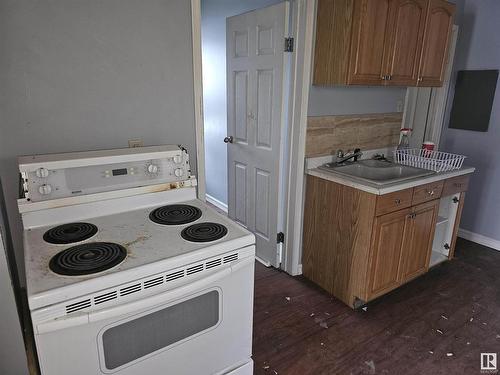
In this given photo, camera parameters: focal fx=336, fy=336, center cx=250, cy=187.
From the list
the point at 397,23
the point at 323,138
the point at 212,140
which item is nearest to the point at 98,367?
the point at 323,138

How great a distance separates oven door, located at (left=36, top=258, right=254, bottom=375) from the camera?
0.99 meters

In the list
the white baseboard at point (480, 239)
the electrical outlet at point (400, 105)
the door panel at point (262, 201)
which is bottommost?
the white baseboard at point (480, 239)

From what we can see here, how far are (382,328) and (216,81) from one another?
9.17 feet

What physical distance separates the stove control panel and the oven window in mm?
621

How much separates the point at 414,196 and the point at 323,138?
73 cm

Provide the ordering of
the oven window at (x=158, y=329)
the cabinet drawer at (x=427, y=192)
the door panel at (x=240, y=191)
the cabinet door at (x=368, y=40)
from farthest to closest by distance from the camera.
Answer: the door panel at (x=240, y=191) < the cabinet drawer at (x=427, y=192) < the cabinet door at (x=368, y=40) < the oven window at (x=158, y=329)

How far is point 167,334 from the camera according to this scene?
46.4 inches

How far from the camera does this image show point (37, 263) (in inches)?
42.7

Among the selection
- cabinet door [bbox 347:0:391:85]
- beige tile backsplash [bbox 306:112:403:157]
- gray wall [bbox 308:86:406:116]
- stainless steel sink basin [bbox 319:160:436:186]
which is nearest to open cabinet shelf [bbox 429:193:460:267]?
stainless steel sink basin [bbox 319:160:436:186]

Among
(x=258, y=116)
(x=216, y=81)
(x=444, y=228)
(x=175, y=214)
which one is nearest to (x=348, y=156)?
(x=258, y=116)

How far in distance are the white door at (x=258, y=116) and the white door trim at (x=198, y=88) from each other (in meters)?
0.76

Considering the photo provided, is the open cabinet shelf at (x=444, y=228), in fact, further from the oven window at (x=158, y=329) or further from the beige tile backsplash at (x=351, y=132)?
the oven window at (x=158, y=329)

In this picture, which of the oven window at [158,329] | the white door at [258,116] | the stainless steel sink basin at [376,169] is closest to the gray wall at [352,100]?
the white door at [258,116]

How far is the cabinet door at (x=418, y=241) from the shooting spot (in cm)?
231
